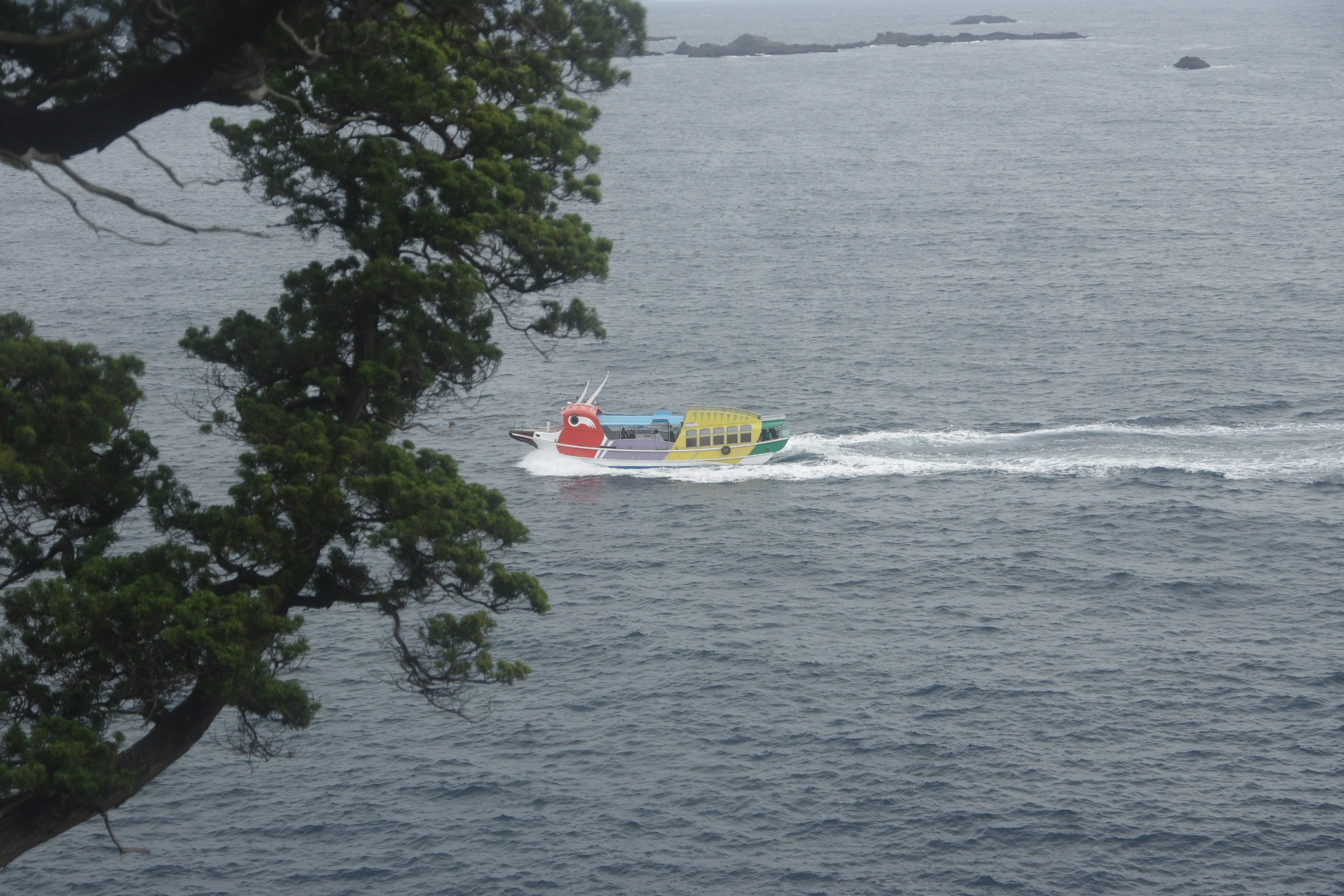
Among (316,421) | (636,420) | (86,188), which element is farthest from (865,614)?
(86,188)

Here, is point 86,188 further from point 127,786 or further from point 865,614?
point 865,614

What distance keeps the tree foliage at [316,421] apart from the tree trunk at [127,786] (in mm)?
65

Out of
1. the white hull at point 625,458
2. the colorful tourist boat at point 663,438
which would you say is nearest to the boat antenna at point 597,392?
the colorful tourist boat at point 663,438

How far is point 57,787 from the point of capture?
25.9 metres

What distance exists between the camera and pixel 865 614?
71562 mm

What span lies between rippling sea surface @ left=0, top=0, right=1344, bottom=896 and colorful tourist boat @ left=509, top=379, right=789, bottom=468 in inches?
53.9

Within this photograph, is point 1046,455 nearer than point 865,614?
No

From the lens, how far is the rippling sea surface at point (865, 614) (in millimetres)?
53375

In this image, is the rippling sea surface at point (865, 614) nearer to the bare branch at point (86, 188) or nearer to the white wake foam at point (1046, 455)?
the white wake foam at point (1046, 455)

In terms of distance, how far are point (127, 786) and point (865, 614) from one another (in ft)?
162

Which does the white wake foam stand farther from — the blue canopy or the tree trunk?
the tree trunk

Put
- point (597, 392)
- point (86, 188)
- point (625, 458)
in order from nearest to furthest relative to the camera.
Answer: point (86, 188) < point (625, 458) < point (597, 392)

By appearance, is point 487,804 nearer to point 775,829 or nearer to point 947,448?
→ point 775,829

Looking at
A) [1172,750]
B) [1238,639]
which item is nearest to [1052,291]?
[1238,639]
